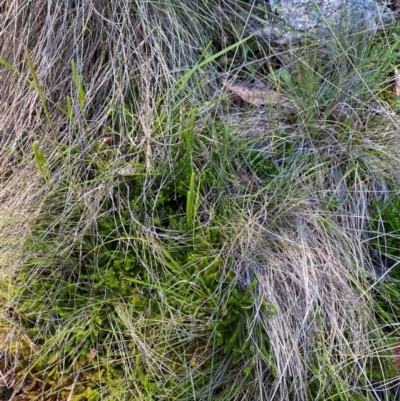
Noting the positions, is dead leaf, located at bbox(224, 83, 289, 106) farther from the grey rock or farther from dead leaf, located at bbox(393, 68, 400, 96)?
dead leaf, located at bbox(393, 68, 400, 96)

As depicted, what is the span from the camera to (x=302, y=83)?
6.56 ft

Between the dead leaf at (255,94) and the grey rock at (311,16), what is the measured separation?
9.9 inches

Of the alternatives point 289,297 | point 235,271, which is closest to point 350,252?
point 289,297

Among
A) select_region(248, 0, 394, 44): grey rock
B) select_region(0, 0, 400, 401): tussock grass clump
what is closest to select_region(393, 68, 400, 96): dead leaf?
select_region(0, 0, 400, 401): tussock grass clump

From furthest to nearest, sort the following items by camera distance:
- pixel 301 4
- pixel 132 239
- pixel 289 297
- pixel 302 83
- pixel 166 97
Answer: pixel 301 4 < pixel 302 83 < pixel 166 97 < pixel 132 239 < pixel 289 297

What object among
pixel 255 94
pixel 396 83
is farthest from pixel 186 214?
pixel 396 83

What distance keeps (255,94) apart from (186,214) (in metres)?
0.63

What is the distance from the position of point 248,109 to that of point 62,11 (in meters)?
0.77

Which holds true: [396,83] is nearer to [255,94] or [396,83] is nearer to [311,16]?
[311,16]

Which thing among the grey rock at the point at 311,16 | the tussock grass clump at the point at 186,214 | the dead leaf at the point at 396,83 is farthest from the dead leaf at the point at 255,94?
the dead leaf at the point at 396,83

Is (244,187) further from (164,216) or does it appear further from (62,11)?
(62,11)

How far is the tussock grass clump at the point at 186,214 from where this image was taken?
160 centimetres

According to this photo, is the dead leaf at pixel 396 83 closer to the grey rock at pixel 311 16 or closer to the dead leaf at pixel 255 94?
the grey rock at pixel 311 16

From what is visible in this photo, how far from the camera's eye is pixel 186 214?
1.73 m
